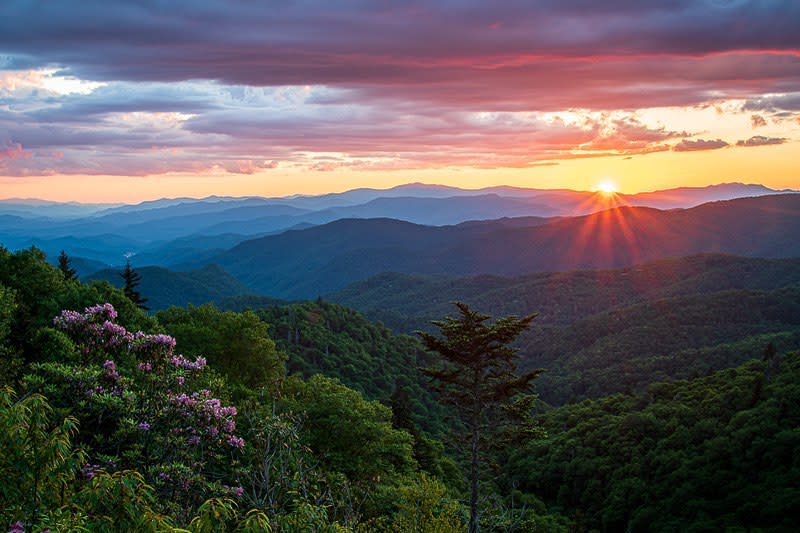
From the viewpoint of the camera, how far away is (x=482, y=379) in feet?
108

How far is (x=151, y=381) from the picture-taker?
53.4 feet

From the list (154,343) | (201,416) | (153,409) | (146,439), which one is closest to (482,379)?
(201,416)

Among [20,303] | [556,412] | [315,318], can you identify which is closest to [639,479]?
[556,412]

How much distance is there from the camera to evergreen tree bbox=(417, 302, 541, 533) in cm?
3164

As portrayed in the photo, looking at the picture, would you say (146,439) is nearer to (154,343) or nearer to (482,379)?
(154,343)

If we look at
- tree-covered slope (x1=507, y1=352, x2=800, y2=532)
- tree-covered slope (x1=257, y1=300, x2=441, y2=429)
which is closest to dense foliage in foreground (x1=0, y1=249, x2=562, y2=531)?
tree-covered slope (x1=507, y1=352, x2=800, y2=532)

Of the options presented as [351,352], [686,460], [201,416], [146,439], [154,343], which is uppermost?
[154,343]

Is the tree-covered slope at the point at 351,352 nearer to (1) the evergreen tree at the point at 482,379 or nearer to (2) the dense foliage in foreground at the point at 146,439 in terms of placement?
(2) the dense foliage in foreground at the point at 146,439

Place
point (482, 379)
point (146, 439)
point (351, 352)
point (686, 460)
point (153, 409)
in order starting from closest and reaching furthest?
point (146, 439) → point (153, 409) → point (482, 379) → point (686, 460) → point (351, 352)

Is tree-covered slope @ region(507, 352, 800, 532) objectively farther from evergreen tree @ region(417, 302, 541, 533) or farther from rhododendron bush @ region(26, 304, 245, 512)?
rhododendron bush @ region(26, 304, 245, 512)

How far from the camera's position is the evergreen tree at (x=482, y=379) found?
104ft

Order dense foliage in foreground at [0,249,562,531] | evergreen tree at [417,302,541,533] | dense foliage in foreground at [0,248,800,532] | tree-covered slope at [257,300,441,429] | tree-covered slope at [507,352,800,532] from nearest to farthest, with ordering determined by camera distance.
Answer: dense foliage in foreground at [0,249,562,531]
dense foliage in foreground at [0,248,800,532]
evergreen tree at [417,302,541,533]
tree-covered slope at [507,352,800,532]
tree-covered slope at [257,300,441,429]

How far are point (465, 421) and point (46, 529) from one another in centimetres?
2799

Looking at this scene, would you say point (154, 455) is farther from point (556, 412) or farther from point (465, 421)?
point (556, 412)
